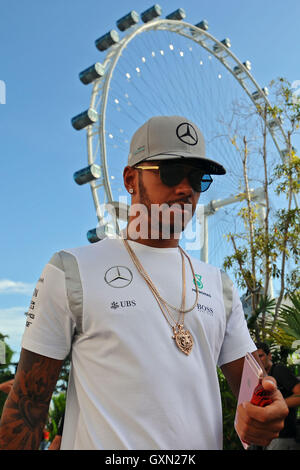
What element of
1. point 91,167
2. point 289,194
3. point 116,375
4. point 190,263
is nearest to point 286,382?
point 190,263

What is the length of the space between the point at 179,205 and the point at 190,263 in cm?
23

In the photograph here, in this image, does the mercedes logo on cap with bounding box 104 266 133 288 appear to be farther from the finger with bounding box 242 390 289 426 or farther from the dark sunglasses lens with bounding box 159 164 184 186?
the finger with bounding box 242 390 289 426

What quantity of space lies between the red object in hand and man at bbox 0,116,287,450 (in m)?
0.02

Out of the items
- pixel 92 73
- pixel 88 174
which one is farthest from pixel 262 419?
pixel 92 73

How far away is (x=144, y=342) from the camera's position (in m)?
1.50

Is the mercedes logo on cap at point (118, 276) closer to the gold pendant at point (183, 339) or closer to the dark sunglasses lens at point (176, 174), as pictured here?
the gold pendant at point (183, 339)

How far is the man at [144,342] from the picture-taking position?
1.43 m

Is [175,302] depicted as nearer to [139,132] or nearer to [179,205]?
[179,205]

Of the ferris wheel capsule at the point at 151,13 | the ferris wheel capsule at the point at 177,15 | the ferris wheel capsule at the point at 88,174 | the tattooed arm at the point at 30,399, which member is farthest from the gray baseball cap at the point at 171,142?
the ferris wheel capsule at the point at 177,15

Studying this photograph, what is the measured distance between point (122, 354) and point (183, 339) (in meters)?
0.20

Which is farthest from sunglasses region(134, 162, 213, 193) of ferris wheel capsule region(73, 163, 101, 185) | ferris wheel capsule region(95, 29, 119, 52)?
ferris wheel capsule region(95, 29, 119, 52)

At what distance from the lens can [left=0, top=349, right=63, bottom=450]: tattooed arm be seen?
1.47 meters

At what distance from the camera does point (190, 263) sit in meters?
1.85

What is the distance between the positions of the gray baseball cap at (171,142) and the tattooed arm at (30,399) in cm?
76
